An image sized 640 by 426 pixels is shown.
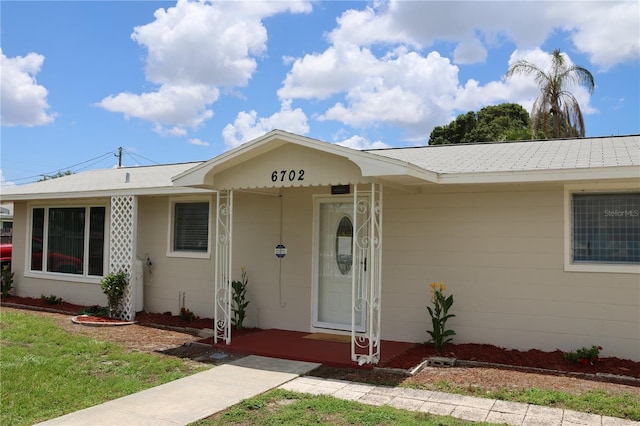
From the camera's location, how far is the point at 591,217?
7188mm

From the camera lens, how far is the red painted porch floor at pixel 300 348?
7.19 meters

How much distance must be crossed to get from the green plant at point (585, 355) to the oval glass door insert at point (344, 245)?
3435 millimetres

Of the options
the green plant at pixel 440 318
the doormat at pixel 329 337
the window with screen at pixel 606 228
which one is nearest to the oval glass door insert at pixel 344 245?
the doormat at pixel 329 337

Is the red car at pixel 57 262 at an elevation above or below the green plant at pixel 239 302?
above

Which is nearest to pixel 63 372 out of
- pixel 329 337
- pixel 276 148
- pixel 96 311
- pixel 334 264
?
pixel 329 337

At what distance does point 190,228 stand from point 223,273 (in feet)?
6.08

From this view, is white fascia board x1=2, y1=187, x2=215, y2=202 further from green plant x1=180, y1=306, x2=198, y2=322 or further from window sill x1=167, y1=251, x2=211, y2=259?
green plant x1=180, y1=306, x2=198, y2=322

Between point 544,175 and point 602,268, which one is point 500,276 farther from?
point 544,175

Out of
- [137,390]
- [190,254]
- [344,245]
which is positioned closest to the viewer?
[137,390]

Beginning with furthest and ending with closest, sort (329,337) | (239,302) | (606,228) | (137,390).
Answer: (239,302) → (329,337) → (606,228) → (137,390)

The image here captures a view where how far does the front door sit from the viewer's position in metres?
8.77

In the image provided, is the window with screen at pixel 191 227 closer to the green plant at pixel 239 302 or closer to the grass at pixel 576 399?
the green plant at pixel 239 302

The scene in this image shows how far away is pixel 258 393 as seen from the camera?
5.77 metres

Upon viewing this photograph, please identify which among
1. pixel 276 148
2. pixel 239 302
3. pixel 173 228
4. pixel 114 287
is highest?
pixel 276 148
